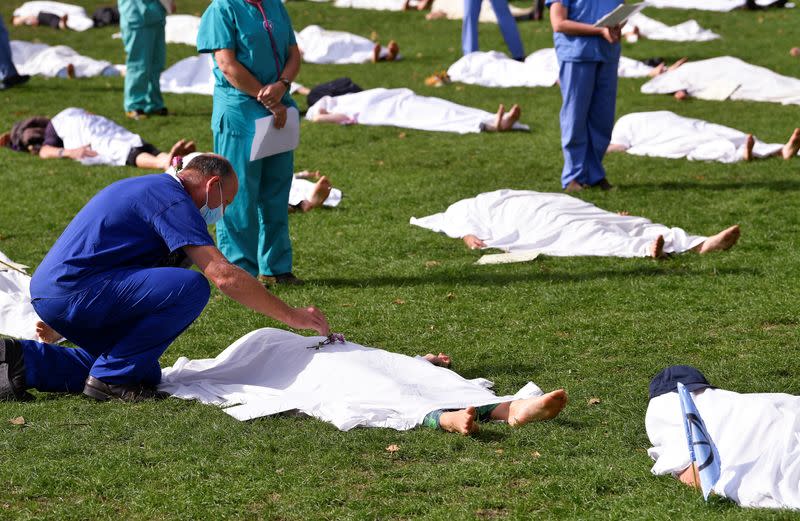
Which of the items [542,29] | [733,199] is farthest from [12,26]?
[733,199]

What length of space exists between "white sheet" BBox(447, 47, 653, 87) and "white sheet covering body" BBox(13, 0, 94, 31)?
813 cm

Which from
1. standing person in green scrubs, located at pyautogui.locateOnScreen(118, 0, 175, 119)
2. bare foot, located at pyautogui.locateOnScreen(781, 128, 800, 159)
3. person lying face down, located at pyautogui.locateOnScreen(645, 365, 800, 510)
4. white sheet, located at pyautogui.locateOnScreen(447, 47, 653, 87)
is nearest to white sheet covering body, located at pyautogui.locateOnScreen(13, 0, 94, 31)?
standing person in green scrubs, located at pyautogui.locateOnScreen(118, 0, 175, 119)

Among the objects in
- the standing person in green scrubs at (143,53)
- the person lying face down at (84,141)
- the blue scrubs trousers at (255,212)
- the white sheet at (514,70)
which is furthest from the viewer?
the white sheet at (514,70)

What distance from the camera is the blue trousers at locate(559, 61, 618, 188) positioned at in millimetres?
10195

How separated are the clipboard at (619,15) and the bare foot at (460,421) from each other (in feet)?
17.5

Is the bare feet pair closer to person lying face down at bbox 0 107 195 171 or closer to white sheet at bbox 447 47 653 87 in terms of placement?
person lying face down at bbox 0 107 195 171

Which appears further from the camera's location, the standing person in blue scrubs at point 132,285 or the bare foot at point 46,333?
the bare foot at point 46,333

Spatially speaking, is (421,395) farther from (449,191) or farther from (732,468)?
(449,191)

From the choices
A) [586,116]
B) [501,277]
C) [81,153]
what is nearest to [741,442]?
[501,277]

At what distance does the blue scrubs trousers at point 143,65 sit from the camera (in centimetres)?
1378

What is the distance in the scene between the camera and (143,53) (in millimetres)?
13781

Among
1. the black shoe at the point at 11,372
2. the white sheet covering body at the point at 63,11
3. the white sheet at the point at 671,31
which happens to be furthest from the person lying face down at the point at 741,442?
the white sheet covering body at the point at 63,11

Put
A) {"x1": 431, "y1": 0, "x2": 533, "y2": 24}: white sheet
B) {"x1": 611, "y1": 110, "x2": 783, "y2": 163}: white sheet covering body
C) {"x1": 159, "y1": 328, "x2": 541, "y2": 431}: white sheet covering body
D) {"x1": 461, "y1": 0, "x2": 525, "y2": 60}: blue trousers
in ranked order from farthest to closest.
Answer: {"x1": 431, "y1": 0, "x2": 533, "y2": 24}: white sheet, {"x1": 461, "y1": 0, "x2": 525, "y2": 60}: blue trousers, {"x1": 611, "y1": 110, "x2": 783, "y2": 163}: white sheet covering body, {"x1": 159, "y1": 328, "x2": 541, "y2": 431}: white sheet covering body

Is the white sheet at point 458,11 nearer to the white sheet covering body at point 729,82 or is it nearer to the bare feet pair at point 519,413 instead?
the white sheet covering body at point 729,82
